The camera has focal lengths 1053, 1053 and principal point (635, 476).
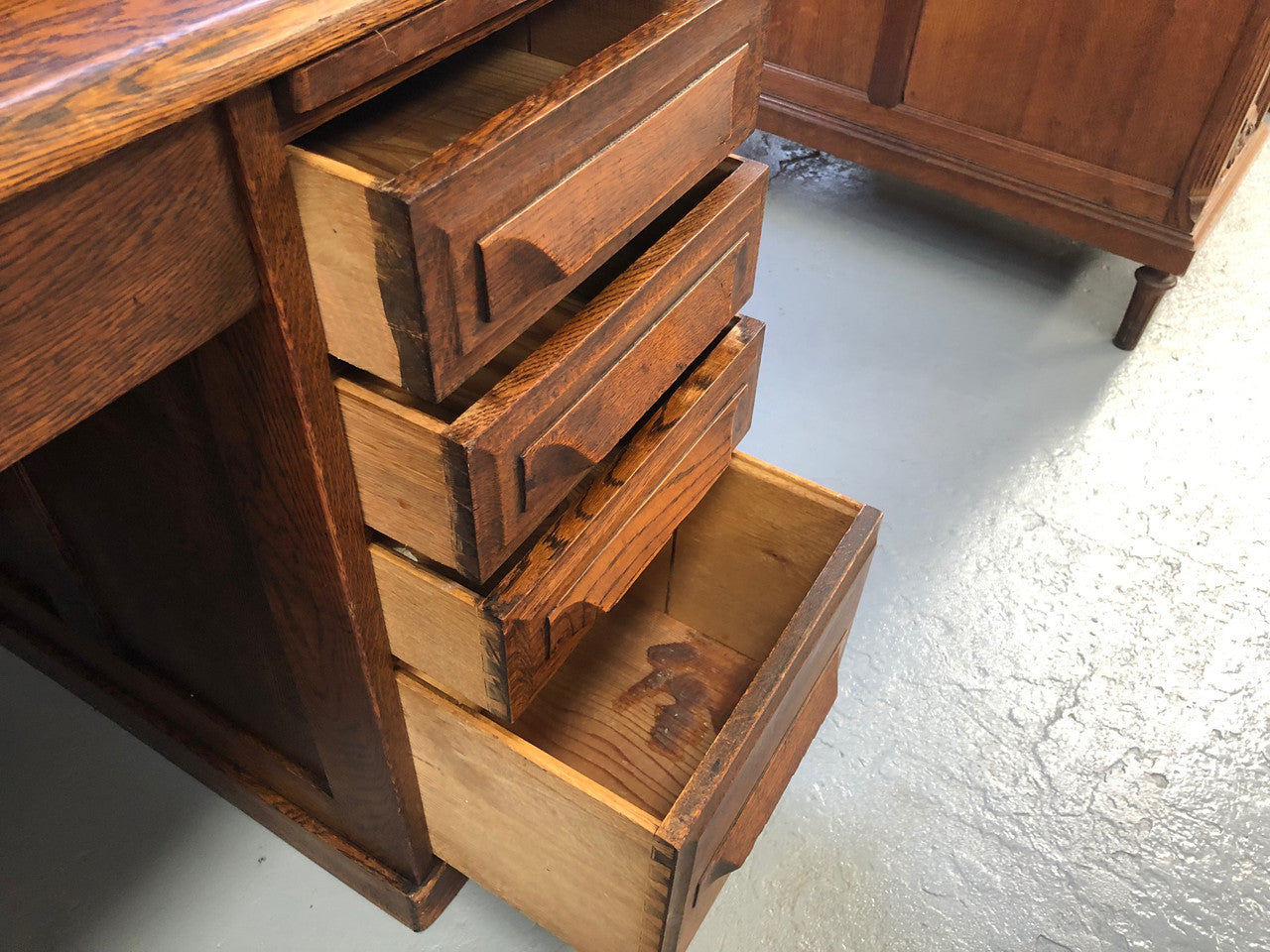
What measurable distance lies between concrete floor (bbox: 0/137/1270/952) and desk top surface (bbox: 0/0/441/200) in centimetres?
79

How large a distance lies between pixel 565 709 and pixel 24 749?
0.57 m

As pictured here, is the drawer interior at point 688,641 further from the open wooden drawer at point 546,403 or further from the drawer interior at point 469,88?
the drawer interior at point 469,88

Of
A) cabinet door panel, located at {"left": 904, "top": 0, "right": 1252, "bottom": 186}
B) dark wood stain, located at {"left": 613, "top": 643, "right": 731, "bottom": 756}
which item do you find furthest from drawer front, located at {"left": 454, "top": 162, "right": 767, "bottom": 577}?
cabinet door panel, located at {"left": 904, "top": 0, "right": 1252, "bottom": 186}

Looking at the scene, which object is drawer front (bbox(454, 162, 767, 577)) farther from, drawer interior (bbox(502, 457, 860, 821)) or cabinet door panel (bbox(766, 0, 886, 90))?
cabinet door panel (bbox(766, 0, 886, 90))

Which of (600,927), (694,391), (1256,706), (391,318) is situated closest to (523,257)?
(391,318)

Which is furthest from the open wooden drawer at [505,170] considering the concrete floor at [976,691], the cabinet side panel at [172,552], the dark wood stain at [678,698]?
the concrete floor at [976,691]

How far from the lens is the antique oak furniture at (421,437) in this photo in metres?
0.46

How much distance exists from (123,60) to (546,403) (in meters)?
0.29

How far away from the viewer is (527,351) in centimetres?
76

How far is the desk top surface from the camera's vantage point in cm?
39

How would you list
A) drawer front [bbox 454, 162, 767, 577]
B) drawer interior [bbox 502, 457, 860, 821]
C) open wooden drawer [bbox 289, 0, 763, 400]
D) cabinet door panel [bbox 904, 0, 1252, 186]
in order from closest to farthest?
open wooden drawer [bbox 289, 0, 763, 400]
drawer front [bbox 454, 162, 767, 577]
drawer interior [bbox 502, 457, 860, 821]
cabinet door panel [bbox 904, 0, 1252, 186]

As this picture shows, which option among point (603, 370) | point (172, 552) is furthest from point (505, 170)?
point (172, 552)

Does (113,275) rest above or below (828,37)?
above

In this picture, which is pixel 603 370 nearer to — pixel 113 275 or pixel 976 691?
pixel 113 275
